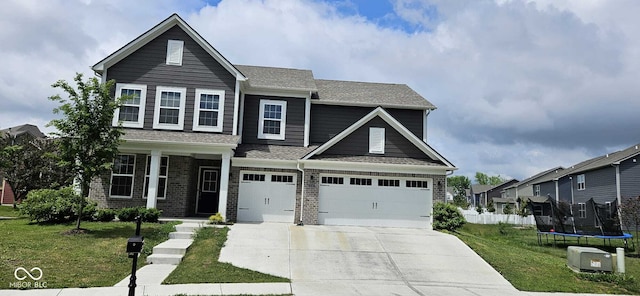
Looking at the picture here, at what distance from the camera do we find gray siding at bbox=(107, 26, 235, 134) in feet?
56.7

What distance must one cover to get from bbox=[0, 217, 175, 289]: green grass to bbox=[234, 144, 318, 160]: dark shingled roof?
432 centimetres

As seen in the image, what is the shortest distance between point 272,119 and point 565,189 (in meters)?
31.8

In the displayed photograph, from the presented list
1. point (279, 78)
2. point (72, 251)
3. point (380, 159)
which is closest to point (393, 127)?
point (380, 159)

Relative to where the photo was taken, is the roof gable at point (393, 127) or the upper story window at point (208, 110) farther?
the roof gable at point (393, 127)

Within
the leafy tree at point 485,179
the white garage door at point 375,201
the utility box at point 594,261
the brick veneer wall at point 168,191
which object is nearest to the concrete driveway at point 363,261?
the white garage door at point 375,201

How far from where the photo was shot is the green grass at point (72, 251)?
355 inches

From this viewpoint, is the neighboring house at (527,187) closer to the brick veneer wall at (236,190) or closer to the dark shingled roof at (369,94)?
the dark shingled roof at (369,94)

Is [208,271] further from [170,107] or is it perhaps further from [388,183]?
[388,183]

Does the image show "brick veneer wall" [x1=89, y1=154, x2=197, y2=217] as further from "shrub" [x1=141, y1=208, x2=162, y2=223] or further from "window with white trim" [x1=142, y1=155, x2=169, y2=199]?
"shrub" [x1=141, y1=208, x2=162, y2=223]

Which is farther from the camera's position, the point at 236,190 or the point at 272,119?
the point at 272,119

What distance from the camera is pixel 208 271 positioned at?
9.91 metres

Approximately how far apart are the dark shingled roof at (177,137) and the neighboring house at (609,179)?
26.8 metres

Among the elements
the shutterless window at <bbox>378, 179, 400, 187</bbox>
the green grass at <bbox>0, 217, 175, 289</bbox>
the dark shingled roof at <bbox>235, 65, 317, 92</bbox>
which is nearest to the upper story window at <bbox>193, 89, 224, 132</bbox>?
the dark shingled roof at <bbox>235, 65, 317, 92</bbox>

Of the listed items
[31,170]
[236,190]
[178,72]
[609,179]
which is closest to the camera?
[236,190]
